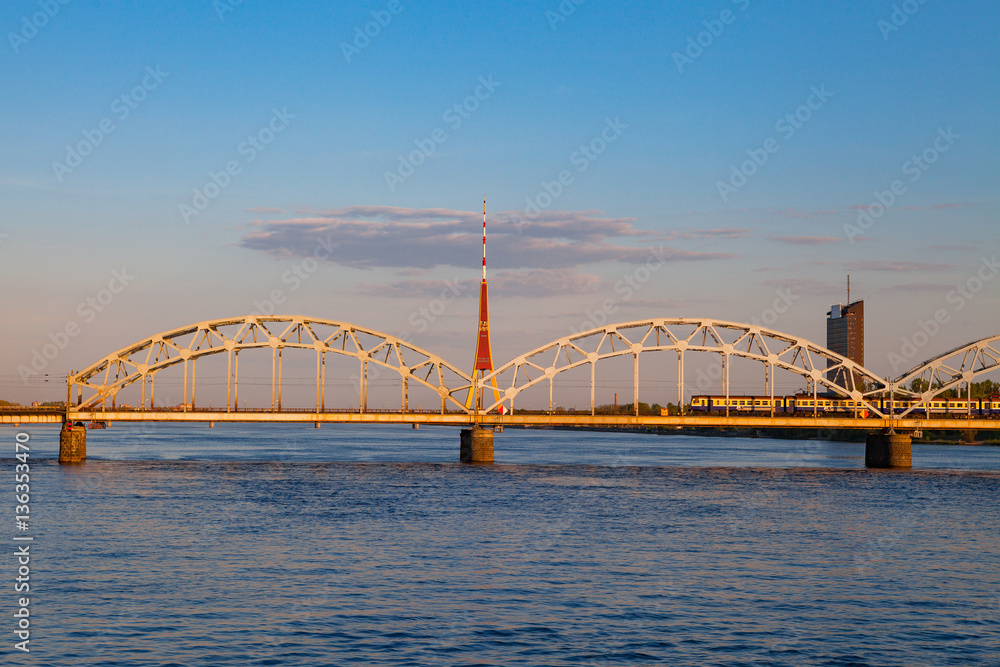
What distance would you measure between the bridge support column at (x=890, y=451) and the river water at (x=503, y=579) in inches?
1722

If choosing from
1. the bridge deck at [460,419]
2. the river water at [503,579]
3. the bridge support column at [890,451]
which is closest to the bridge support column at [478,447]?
the bridge deck at [460,419]

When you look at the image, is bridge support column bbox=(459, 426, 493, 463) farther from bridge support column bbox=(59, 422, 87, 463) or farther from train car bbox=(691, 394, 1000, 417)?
bridge support column bbox=(59, 422, 87, 463)

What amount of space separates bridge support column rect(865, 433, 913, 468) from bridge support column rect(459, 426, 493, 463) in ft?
148

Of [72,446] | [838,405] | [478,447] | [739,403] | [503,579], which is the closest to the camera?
[503,579]

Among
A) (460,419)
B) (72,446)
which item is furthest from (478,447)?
(72,446)

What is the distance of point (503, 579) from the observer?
39.5 metres

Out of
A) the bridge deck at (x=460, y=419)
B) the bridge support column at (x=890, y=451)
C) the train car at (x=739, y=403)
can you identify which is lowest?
the bridge support column at (x=890, y=451)

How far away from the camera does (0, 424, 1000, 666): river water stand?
29.2 metres

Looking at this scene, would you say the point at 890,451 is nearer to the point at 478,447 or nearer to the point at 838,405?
the point at 838,405

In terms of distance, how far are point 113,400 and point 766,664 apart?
107m

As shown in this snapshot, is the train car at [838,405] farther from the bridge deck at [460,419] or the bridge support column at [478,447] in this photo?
the bridge support column at [478,447]

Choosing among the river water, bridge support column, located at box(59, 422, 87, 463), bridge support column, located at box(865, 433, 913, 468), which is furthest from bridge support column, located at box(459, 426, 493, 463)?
bridge support column, located at box(865, 433, 913, 468)

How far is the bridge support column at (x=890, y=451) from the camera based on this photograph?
392ft

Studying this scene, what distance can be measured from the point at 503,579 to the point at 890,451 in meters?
92.5
